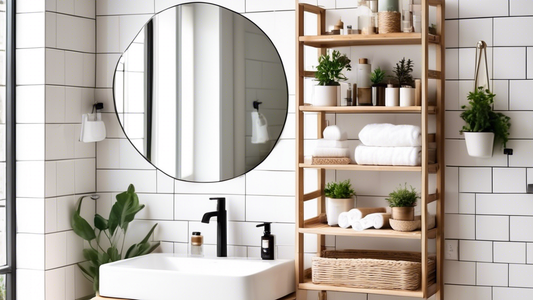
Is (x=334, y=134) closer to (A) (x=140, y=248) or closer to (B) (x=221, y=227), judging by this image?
(B) (x=221, y=227)

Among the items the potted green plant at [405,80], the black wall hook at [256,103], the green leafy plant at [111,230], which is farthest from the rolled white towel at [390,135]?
the green leafy plant at [111,230]

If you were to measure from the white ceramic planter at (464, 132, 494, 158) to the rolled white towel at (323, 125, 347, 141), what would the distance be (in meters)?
0.50

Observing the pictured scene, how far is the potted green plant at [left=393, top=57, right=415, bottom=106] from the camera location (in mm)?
2801

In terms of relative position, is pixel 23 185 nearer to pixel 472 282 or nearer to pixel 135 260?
pixel 135 260

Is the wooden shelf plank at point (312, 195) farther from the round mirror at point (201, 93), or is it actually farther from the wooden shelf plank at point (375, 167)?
the round mirror at point (201, 93)

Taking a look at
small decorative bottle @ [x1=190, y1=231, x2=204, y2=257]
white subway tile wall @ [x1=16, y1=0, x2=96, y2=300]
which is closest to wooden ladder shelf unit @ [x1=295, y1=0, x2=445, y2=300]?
small decorative bottle @ [x1=190, y1=231, x2=204, y2=257]

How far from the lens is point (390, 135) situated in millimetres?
2799

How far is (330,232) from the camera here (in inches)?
112

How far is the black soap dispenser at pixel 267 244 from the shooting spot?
3084 mm

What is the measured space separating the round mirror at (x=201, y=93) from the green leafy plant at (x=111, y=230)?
230mm

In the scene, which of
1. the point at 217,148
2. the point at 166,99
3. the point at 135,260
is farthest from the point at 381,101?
the point at 135,260

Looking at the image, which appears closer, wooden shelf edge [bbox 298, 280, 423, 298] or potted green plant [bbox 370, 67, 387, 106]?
wooden shelf edge [bbox 298, 280, 423, 298]

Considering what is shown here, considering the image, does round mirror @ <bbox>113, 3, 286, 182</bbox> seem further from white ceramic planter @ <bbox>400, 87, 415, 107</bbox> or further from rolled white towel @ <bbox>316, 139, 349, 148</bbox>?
white ceramic planter @ <bbox>400, 87, 415, 107</bbox>

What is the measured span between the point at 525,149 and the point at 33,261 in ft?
7.25
